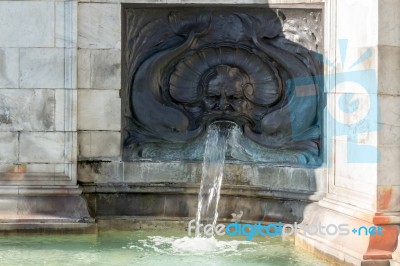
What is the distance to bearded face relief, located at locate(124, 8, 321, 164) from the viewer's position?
1024cm

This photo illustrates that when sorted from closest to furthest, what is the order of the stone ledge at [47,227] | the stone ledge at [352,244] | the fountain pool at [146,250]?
the stone ledge at [352,244] < the fountain pool at [146,250] < the stone ledge at [47,227]

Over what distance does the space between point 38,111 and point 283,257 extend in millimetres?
3455

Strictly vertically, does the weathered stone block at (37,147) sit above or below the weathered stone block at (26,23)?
below

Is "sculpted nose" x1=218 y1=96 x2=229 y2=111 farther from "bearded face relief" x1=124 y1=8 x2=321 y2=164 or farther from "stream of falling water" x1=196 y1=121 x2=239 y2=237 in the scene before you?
"stream of falling water" x1=196 y1=121 x2=239 y2=237

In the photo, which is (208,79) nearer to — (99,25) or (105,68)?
(105,68)

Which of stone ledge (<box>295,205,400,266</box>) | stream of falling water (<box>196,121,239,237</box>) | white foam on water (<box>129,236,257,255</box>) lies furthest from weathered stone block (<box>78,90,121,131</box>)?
stone ledge (<box>295,205,400,266</box>)

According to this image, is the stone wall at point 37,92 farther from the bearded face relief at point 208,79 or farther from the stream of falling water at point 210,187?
the stream of falling water at point 210,187

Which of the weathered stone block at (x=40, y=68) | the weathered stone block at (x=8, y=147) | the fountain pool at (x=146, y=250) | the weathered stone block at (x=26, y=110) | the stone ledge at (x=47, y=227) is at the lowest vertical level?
the fountain pool at (x=146, y=250)

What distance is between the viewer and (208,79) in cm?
1038

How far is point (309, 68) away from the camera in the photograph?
33.0ft

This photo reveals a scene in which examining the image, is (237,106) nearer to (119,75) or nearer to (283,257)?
(119,75)

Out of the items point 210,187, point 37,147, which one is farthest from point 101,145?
point 210,187

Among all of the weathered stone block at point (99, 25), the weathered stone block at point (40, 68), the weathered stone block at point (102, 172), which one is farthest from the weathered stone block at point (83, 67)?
the weathered stone block at point (102, 172)

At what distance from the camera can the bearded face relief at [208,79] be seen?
10.2 meters
